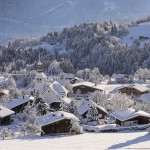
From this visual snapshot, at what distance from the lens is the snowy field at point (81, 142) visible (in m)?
48.9

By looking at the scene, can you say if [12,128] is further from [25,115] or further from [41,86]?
[41,86]

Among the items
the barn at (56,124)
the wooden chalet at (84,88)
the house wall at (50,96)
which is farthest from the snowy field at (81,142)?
the wooden chalet at (84,88)

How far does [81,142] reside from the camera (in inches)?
2066

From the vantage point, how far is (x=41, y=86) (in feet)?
325

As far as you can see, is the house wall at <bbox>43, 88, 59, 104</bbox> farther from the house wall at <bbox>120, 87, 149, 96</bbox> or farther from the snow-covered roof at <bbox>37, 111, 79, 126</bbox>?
the snow-covered roof at <bbox>37, 111, 79, 126</bbox>

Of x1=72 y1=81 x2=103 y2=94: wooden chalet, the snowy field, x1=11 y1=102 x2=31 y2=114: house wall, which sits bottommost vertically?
the snowy field

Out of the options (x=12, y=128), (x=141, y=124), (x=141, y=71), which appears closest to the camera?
(x=141, y=124)

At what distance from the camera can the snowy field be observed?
160ft

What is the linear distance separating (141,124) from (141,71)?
331ft

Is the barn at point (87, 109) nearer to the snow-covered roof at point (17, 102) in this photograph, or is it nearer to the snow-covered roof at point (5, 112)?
the snow-covered roof at point (5, 112)

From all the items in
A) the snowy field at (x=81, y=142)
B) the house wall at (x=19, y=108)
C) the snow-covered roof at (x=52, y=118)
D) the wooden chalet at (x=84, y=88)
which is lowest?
the snowy field at (x=81, y=142)

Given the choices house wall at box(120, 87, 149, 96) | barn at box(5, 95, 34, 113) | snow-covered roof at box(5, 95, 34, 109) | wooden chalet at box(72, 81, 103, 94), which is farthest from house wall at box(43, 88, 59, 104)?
house wall at box(120, 87, 149, 96)

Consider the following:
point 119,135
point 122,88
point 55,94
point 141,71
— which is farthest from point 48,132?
point 141,71

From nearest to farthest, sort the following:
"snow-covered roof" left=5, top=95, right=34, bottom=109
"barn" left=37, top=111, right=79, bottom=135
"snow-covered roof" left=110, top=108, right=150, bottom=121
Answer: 1. "barn" left=37, top=111, right=79, bottom=135
2. "snow-covered roof" left=110, top=108, right=150, bottom=121
3. "snow-covered roof" left=5, top=95, right=34, bottom=109
